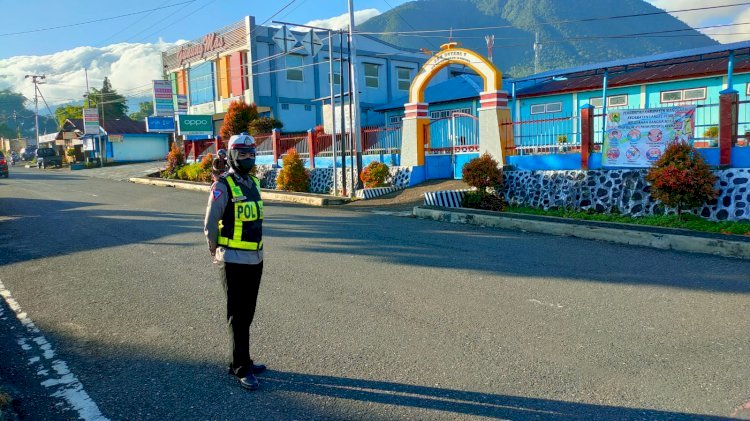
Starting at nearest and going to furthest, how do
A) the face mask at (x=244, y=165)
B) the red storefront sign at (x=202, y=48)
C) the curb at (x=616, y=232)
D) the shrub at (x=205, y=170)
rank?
the face mask at (x=244, y=165) < the curb at (x=616, y=232) < the shrub at (x=205, y=170) < the red storefront sign at (x=202, y=48)

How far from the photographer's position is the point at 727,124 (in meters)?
10.9

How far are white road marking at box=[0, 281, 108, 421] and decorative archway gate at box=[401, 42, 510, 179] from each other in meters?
12.5

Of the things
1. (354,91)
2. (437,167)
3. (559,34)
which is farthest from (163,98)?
(559,34)

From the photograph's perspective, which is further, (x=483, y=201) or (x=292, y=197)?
(x=292, y=197)

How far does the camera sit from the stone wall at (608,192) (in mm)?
10586

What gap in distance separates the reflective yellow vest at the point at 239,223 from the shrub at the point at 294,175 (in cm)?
1727

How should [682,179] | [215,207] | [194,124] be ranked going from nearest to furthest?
1. [215,207]
2. [682,179]
3. [194,124]

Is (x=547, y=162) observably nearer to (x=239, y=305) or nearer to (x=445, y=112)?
(x=239, y=305)

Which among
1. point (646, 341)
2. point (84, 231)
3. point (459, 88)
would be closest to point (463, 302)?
point (646, 341)

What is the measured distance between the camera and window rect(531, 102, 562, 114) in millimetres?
23225

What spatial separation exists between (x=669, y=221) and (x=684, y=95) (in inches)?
441

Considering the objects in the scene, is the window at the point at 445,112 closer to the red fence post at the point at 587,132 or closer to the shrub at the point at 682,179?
the red fence post at the point at 587,132

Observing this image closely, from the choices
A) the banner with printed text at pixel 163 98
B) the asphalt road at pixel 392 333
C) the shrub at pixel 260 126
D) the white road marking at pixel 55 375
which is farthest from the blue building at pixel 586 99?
the banner with printed text at pixel 163 98

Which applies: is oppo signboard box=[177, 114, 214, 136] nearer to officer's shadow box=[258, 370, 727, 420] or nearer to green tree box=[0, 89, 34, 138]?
officer's shadow box=[258, 370, 727, 420]
